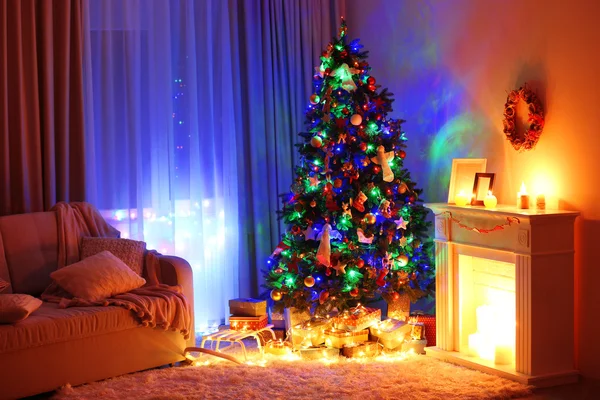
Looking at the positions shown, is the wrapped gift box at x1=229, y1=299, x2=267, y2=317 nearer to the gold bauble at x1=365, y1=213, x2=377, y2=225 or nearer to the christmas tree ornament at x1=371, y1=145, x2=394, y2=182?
the gold bauble at x1=365, y1=213, x2=377, y2=225

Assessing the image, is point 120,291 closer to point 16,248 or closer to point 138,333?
point 138,333

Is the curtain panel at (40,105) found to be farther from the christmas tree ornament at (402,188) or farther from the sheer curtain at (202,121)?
the christmas tree ornament at (402,188)

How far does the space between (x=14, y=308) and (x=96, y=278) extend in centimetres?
61

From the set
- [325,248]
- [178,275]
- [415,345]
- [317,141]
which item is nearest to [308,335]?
[325,248]

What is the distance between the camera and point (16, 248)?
446 centimetres

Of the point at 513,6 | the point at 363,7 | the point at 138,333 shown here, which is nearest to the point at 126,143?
the point at 138,333

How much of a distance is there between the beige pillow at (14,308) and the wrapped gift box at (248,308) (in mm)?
1423

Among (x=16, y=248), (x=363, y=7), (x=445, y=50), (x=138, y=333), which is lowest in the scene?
(x=138, y=333)

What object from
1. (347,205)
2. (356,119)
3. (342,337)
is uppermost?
(356,119)

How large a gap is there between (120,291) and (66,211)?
73 cm

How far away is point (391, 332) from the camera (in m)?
4.64

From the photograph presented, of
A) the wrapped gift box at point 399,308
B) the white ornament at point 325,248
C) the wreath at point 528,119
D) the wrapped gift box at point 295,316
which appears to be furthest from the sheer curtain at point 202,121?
the wreath at point 528,119

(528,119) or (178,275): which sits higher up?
(528,119)

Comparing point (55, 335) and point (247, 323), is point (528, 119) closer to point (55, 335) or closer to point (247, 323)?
point (247, 323)
